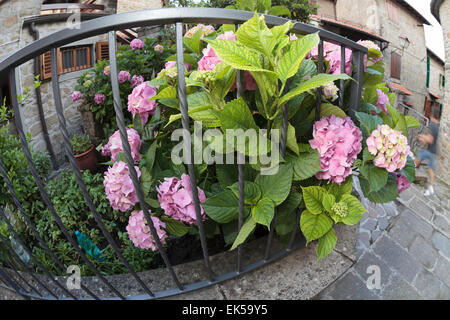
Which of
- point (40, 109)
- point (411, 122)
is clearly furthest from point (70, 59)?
point (411, 122)

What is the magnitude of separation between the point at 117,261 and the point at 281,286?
82 cm

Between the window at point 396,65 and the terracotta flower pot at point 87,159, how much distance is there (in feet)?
7.91

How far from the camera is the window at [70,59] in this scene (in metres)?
1.26

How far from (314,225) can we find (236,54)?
1.51 feet

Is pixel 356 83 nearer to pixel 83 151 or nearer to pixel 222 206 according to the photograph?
A: pixel 222 206

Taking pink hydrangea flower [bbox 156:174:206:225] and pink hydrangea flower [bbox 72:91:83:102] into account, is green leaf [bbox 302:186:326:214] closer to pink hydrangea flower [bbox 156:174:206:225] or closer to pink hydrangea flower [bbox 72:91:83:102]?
pink hydrangea flower [bbox 156:174:206:225]

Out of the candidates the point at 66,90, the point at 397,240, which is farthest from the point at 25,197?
the point at 397,240

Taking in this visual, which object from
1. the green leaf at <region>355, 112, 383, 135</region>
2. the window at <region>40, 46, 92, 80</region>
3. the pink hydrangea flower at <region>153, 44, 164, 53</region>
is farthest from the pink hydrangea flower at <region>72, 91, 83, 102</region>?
the green leaf at <region>355, 112, 383, 135</region>

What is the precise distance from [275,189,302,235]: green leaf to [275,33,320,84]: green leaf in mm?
337

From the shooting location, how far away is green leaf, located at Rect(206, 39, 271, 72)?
458mm

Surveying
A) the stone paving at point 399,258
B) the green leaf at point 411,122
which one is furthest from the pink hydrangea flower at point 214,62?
the stone paving at point 399,258

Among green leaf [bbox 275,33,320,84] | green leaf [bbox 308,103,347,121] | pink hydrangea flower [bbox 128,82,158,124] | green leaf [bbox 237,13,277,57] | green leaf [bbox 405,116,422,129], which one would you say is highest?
green leaf [bbox 237,13,277,57]

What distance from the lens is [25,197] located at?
1.50 metres
